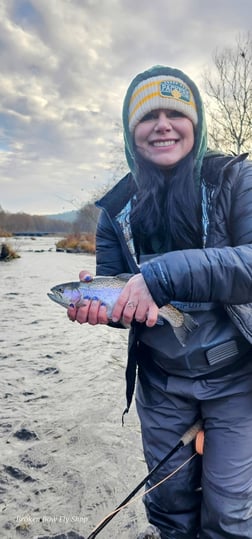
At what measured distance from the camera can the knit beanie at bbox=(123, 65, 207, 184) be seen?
2.31 meters

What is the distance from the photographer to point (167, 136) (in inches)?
89.7

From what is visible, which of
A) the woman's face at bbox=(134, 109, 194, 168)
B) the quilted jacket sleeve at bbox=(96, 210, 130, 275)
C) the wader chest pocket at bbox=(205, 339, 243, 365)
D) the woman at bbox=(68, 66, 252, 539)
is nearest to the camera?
the woman at bbox=(68, 66, 252, 539)

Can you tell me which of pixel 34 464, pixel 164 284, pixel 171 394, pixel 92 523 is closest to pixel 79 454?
pixel 34 464

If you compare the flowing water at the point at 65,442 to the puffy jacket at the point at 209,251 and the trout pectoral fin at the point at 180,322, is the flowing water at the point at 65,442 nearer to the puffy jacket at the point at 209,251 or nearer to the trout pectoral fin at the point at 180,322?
the puffy jacket at the point at 209,251

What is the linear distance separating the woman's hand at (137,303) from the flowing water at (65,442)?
1.71m

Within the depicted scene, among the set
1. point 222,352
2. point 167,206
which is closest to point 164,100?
point 167,206

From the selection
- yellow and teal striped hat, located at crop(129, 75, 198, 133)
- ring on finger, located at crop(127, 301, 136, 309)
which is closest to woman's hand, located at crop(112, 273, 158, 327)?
ring on finger, located at crop(127, 301, 136, 309)

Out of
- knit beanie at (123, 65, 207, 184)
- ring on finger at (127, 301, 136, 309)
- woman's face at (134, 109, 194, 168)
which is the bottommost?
ring on finger at (127, 301, 136, 309)

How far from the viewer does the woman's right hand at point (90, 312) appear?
2.08m

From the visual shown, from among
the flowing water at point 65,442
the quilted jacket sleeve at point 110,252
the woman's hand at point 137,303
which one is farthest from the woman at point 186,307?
the flowing water at point 65,442

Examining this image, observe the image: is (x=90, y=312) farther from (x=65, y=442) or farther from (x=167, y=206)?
(x=65, y=442)

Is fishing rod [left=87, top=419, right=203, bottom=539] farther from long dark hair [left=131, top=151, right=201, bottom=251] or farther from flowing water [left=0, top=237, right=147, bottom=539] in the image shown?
long dark hair [left=131, top=151, right=201, bottom=251]

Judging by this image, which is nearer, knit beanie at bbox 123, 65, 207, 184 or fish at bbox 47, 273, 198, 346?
fish at bbox 47, 273, 198, 346

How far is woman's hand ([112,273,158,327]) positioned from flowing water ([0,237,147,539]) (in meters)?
1.71
